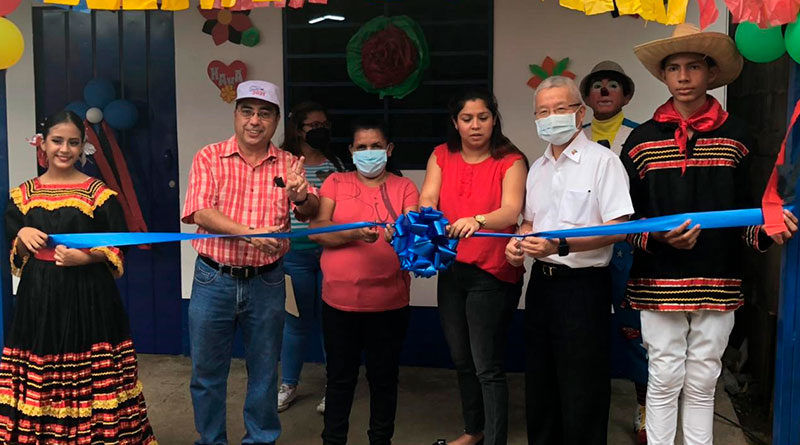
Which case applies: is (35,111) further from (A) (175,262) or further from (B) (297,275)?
(B) (297,275)

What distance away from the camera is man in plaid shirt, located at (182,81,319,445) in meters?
3.56

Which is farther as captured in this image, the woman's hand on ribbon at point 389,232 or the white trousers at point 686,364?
the woman's hand on ribbon at point 389,232

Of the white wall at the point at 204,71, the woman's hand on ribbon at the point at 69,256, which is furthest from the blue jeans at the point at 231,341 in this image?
the white wall at the point at 204,71

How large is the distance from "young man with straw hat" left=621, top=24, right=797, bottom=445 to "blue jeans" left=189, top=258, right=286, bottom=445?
174 centimetres

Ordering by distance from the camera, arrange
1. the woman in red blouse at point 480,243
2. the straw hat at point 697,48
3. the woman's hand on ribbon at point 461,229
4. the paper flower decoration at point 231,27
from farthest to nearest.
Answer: the paper flower decoration at point 231,27 < the woman in red blouse at point 480,243 < the woman's hand on ribbon at point 461,229 < the straw hat at point 697,48

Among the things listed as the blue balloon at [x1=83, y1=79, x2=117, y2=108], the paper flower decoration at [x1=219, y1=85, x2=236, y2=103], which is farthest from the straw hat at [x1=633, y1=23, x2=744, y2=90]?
the blue balloon at [x1=83, y1=79, x2=117, y2=108]

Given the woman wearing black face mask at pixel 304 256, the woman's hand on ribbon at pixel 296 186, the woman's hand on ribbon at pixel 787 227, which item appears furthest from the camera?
the woman wearing black face mask at pixel 304 256

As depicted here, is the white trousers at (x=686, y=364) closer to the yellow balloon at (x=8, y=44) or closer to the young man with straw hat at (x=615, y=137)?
the young man with straw hat at (x=615, y=137)

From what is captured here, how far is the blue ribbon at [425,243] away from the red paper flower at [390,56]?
189 centimetres

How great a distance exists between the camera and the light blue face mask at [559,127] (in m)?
3.22

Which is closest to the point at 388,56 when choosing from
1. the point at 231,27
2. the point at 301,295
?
the point at 231,27

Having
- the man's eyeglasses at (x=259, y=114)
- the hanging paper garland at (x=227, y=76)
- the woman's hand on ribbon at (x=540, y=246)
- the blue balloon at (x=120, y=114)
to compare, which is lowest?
the woman's hand on ribbon at (x=540, y=246)

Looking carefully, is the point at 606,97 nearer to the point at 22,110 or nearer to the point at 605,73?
the point at 605,73

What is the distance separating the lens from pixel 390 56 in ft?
16.1
